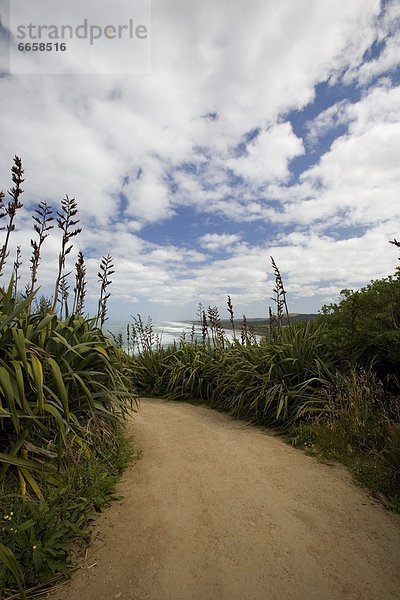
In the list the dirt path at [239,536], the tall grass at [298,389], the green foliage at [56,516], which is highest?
the tall grass at [298,389]

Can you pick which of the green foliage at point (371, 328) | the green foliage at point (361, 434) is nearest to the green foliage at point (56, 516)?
the green foliage at point (361, 434)

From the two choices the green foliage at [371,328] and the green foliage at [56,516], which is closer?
the green foliage at [56,516]

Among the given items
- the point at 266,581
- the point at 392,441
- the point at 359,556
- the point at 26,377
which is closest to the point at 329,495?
the point at 359,556

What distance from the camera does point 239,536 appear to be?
97.0 inches

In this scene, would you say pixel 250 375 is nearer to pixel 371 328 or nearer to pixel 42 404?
pixel 371 328

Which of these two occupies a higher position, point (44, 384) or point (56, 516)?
point (44, 384)

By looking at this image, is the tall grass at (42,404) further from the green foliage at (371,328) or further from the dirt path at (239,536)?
the green foliage at (371,328)

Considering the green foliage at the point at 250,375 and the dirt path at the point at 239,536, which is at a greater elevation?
the green foliage at the point at 250,375

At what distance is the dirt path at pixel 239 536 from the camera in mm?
2035

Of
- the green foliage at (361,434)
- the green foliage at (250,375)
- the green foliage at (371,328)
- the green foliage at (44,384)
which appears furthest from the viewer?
the green foliage at (250,375)

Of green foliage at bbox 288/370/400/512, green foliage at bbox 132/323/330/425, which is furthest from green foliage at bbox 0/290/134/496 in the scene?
green foliage at bbox 288/370/400/512

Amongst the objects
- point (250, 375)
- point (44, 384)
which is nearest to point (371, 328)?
point (250, 375)

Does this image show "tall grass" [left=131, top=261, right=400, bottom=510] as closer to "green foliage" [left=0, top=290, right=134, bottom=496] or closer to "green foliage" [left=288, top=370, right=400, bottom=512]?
"green foliage" [left=288, top=370, right=400, bottom=512]

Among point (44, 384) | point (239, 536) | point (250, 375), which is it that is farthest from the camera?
point (250, 375)
